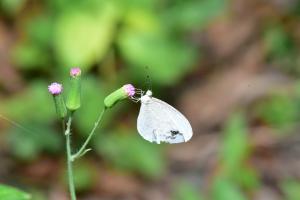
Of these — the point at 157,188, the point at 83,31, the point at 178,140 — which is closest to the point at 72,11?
the point at 83,31

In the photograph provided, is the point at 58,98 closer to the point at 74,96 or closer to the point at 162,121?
the point at 74,96

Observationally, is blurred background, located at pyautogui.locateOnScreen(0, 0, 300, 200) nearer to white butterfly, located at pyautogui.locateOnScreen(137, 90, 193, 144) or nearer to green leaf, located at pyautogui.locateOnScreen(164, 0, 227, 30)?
green leaf, located at pyautogui.locateOnScreen(164, 0, 227, 30)

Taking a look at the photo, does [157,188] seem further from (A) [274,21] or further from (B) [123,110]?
(A) [274,21]

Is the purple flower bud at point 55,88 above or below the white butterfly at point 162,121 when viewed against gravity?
above

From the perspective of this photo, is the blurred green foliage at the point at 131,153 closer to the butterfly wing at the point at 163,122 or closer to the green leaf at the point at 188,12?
the green leaf at the point at 188,12

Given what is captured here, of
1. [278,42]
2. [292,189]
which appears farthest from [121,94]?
[278,42]

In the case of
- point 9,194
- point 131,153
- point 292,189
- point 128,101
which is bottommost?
point 9,194

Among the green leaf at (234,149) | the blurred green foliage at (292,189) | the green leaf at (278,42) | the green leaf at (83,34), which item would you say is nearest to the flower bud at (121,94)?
the green leaf at (234,149)
